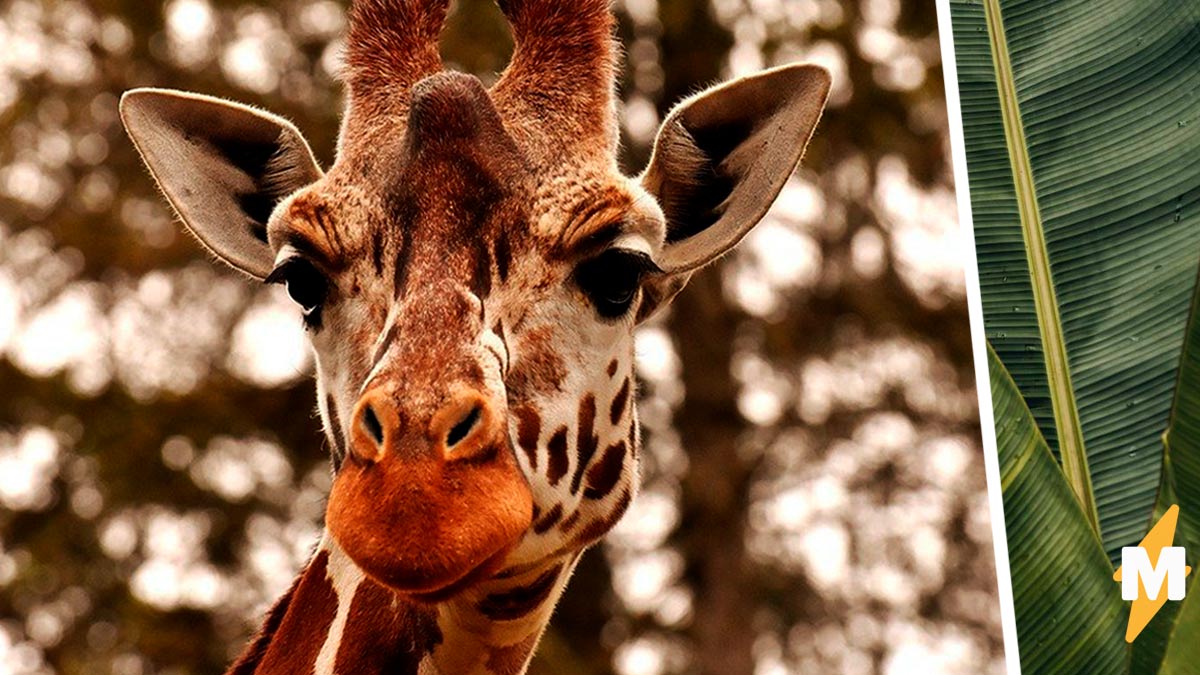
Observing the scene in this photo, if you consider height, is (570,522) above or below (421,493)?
below

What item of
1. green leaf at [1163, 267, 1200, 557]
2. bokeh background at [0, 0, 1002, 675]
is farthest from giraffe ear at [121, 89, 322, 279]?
bokeh background at [0, 0, 1002, 675]

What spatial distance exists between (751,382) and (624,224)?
11343 millimetres

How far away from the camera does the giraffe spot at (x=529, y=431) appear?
12.5 feet

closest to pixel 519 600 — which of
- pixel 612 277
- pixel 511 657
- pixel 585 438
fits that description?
pixel 511 657

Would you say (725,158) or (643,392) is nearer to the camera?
(725,158)

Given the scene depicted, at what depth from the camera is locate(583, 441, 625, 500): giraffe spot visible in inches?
164

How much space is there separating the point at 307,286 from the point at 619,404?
842 millimetres

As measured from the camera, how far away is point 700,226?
4543mm

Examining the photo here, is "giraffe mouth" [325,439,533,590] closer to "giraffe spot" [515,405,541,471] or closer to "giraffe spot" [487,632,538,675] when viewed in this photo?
"giraffe spot" [515,405,541,471]

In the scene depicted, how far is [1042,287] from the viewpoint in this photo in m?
4.43

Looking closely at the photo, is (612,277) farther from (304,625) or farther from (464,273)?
(304,625)

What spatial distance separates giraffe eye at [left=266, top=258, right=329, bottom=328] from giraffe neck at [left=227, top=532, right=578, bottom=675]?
56cm

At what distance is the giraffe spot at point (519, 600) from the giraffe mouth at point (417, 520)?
0.68 meters

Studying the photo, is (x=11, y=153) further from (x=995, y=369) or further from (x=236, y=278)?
(x=995, y=369)
